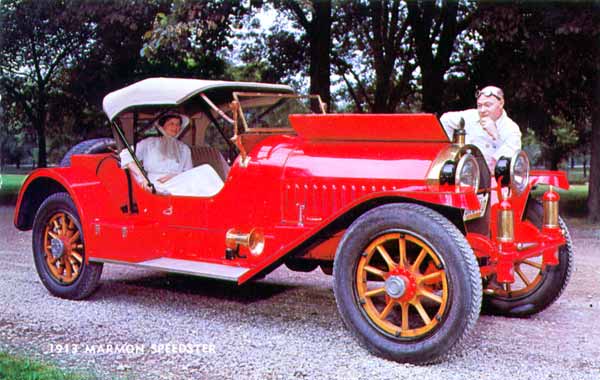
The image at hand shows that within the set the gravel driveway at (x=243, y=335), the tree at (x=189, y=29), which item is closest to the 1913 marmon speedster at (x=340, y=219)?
the gravel driveway at (x=243, y=335)

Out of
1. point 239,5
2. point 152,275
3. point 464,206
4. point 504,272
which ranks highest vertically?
point 239,5

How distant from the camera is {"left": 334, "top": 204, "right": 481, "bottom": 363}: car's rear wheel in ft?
13.2

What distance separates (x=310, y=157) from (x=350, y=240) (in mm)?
966

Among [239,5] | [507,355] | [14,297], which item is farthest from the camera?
[239,5]

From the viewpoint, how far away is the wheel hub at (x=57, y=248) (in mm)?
6125

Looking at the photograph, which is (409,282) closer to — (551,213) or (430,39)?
(551,213)

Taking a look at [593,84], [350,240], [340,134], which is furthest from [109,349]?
[593,84]

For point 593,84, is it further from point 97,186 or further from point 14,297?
point 14,297

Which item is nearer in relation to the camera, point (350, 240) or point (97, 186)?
point (350, 240)

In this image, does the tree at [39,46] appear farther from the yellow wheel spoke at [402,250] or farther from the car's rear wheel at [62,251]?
the yellow wheel spoke at [402,250]

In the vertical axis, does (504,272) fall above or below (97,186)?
below

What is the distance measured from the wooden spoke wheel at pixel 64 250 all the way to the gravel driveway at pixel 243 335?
278 millimetres

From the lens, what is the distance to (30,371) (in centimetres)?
390

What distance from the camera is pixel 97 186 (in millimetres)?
6117
